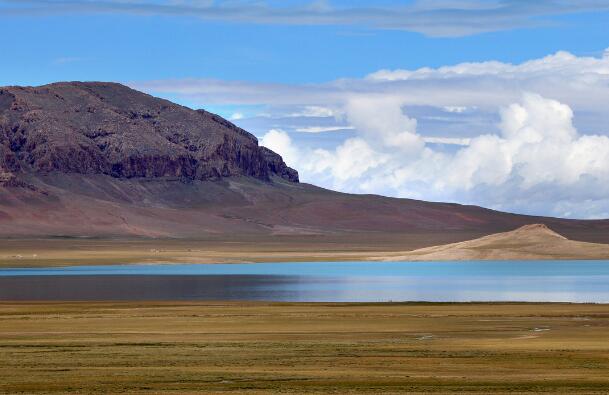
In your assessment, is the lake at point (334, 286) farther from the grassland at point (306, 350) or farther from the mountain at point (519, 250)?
the mountain at point (519, 250)

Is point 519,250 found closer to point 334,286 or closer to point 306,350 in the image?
point 334,286

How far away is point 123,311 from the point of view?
6738cm

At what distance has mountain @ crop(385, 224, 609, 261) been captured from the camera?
560 feet

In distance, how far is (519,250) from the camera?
Result: 172 meters

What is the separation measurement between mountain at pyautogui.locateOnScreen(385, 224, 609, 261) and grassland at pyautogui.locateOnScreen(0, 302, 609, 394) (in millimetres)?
102441

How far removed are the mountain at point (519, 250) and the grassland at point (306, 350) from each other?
102441mm

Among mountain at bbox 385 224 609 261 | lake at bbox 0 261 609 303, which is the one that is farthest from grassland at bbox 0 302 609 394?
mountain at bbox 385 224 609 261

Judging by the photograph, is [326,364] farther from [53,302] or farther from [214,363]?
[53,302]

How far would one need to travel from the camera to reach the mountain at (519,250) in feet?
560

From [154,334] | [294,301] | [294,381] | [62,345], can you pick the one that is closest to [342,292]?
[294,301]

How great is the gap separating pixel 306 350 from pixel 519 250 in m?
131

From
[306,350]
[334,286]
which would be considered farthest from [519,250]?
[306,350]

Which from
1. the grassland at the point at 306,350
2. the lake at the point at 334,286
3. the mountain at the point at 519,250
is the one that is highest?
the mountain at the point at 519,250

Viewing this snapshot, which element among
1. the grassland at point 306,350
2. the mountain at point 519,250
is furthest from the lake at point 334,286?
the mountain at point 519,250
